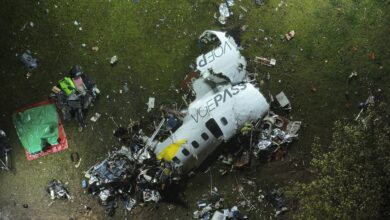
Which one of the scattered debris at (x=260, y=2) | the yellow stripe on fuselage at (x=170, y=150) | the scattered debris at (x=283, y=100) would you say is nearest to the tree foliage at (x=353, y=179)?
the scattered debris at (x=283, y=100)

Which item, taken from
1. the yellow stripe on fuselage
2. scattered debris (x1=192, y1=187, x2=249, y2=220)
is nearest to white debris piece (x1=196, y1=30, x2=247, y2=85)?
the yellow stripe on fuselage

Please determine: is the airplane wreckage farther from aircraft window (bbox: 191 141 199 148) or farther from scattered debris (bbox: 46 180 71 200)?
scattered debris (bbox: 46 180 71 200)

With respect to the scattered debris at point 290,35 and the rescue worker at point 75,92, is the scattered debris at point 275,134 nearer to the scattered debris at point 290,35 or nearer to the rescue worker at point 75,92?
the scattered debris at point 290,35

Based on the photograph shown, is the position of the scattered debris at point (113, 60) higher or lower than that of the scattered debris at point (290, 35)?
higher

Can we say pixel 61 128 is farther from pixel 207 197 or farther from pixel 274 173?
pixel 274 173

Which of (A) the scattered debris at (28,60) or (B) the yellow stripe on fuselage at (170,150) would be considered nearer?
(B) the yellow stripe on fuselage at (170,150)

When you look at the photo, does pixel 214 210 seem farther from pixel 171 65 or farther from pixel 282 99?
pixel 171 65
